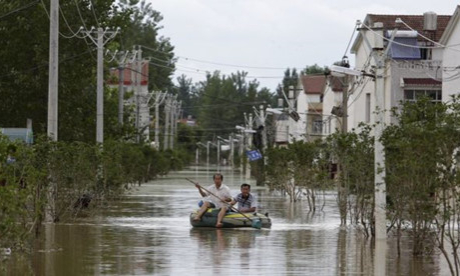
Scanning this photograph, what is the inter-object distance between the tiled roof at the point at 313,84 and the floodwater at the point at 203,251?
85013mm

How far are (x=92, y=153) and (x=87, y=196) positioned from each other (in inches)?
95.4

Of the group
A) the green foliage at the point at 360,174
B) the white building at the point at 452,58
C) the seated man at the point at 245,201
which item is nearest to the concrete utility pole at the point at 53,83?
the seated man at the point at 245,201

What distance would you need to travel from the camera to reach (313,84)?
397 feet

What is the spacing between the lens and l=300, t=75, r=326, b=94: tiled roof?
11869 cm

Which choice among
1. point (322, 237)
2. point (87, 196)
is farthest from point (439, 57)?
point (322, 237)

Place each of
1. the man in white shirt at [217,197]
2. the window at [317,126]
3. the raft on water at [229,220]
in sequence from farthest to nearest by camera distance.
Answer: the window at [317,126], the man in white shirt at [217,197], the raft on water at [229,220]

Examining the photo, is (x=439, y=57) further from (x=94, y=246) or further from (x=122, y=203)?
(x=94, y=246)

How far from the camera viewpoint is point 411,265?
2050cm

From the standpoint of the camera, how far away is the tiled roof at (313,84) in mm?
118688

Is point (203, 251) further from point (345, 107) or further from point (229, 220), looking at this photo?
point (345, 107)

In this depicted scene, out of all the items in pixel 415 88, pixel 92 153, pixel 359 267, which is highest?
pixel 415 88

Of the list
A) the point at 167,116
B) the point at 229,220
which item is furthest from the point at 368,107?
the point at 167,116

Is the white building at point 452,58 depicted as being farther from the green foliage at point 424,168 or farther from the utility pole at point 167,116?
the utility pole at point 167,116

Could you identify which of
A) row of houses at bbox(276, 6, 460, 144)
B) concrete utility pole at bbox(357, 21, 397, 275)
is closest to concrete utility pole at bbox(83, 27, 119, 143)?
row of houses at bbox(276, 6, 460, 144)
